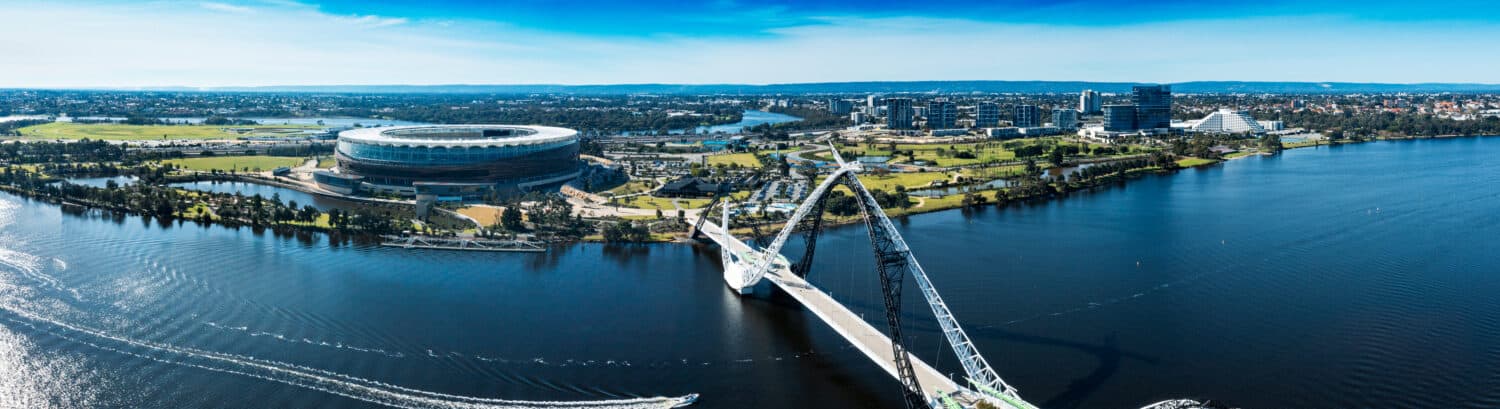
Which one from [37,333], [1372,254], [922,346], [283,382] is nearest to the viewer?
[283,382]

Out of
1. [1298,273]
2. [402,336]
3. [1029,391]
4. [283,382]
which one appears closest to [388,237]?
[402,336]

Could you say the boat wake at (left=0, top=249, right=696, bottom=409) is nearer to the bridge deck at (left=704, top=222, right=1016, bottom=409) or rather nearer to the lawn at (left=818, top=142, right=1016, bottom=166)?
the bridge deck at (left=704, top=222, right=1016, bottom=409)

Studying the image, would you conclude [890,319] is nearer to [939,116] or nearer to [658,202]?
[658,202]

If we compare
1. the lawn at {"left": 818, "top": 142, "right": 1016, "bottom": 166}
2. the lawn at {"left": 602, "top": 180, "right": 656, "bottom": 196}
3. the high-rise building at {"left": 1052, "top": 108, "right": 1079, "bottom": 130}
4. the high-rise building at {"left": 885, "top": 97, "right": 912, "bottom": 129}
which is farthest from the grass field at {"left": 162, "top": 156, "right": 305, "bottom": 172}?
the high-rise building at {"left": 1052, "top": 108, "right": 1079, "bottom": 130}

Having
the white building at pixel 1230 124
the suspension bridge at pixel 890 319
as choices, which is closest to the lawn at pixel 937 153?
the white building at pixel 1230 124

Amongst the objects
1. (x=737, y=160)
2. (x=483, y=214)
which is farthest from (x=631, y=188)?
(x=737, y=160)

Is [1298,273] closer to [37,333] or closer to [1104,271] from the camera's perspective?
[1104,271]
